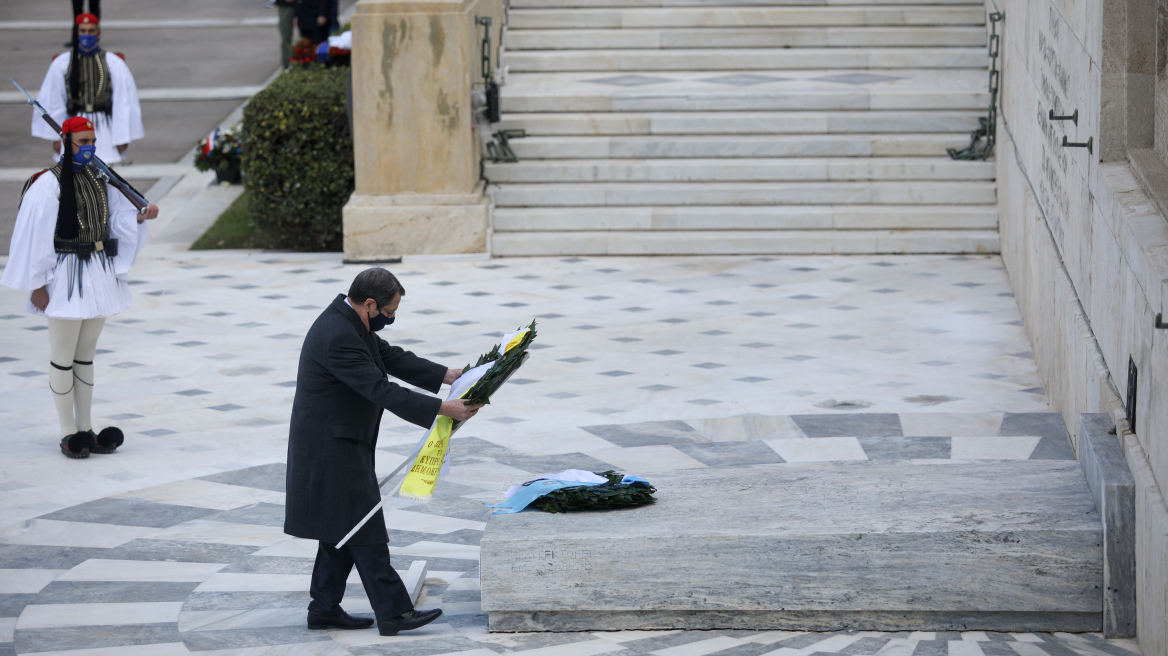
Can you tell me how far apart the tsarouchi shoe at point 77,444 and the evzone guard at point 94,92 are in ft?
20.6

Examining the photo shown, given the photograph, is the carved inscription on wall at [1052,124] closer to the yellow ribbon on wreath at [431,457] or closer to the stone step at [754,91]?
the yellow ribbon on wreath at [431,457]

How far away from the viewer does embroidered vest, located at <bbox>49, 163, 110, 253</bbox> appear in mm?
8344

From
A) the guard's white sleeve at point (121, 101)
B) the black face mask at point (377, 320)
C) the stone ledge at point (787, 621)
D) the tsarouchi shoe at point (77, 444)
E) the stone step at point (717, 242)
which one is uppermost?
the guard's white sleeve at point (121, 101)

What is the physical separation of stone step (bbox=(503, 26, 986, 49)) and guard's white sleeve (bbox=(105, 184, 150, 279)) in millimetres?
8155

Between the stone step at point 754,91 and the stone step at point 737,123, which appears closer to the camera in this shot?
the stone step at point 737,123

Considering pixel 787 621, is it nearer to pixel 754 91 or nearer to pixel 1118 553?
pixel 1118 553

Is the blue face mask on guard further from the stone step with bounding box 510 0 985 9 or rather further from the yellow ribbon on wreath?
the stone step with bounding box 510 0 985 9

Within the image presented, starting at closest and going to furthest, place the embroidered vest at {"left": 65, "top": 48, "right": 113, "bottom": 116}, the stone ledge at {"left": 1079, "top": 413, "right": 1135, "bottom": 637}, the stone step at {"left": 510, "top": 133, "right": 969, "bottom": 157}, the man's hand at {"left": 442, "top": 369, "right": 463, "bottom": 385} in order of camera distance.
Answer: the stone ledge at {"left": 1079, "top": 413, "right": 1135, "bottom": 637} → the man's hand at {"left": 442, "top": 369, "right": 463, "bottom": 385} → the embroidered vest at {"left": 65, "top": 48, "right": 113, "bottom": 116} → the stone step at {"left": 510, "top": 133, "right": 969, "bottom": 157}

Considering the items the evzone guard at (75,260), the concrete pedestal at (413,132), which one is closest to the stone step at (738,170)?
the concrete pedestal at (413,132)

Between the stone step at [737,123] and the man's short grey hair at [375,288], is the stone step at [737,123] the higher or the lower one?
the higher one

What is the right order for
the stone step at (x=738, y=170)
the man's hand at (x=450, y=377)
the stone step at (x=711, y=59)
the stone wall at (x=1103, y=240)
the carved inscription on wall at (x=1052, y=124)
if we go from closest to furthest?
the stone wall at (x=1103, y=240)
the man's hand at (x=450, y=377)
the carved inscription on wall at (x=1052, y=124)
the stone step at (x=738, y=170)
the stone step at (x=711, y=59)

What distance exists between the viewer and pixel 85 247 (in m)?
8.39

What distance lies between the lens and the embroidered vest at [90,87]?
1428 cm

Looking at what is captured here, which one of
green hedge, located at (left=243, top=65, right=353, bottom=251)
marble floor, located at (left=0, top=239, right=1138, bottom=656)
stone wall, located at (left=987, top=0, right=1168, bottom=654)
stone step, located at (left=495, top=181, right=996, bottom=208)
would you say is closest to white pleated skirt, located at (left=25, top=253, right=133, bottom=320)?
marble floor, located at (left=0, top=239, right=1138, bottom=656)
